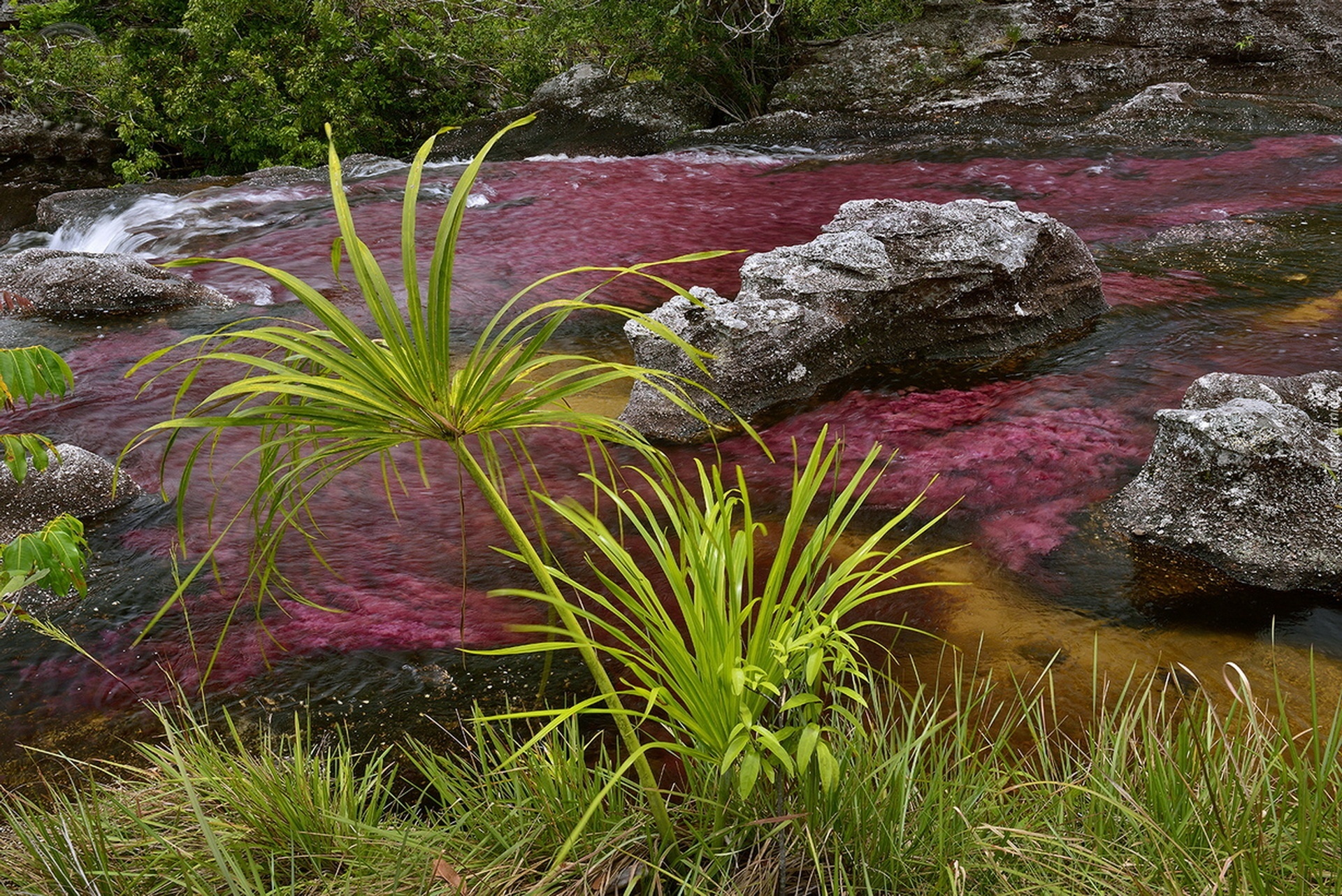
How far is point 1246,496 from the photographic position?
3.56m

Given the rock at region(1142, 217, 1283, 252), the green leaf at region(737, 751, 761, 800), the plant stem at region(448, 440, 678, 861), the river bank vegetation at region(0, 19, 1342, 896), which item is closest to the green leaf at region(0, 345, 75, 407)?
the river bank vegetation at region(0, 19, 1342, 896)

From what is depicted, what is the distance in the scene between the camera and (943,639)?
3.11 metres

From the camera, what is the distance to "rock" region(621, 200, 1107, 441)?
5027 millimetres

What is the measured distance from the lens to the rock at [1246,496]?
3.42 m

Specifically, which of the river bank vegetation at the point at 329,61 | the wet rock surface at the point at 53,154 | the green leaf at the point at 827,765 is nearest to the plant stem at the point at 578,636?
the green leaf at the point at 827,765

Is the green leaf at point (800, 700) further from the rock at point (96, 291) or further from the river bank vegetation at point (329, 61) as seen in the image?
the river bank vegetation at point (329, 61)

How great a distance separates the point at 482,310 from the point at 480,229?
204 cm

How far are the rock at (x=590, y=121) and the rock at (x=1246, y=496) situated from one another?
29.1 feet

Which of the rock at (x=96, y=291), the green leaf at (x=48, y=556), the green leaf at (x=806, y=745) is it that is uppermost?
the rock at (x=96, y=291)

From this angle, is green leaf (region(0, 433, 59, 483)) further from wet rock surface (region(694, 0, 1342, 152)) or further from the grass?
wet rock surface (region(694, 0, 1342, 152))

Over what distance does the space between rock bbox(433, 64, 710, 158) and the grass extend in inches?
405

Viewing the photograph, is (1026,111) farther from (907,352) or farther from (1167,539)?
(1167,539)

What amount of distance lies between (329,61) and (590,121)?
408cm

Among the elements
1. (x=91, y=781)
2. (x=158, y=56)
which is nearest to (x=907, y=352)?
(x=91, y=781)
